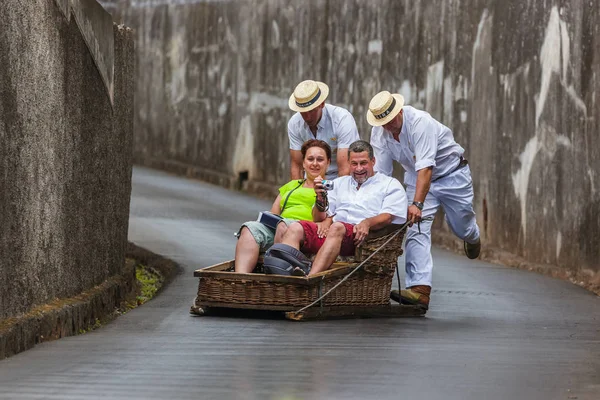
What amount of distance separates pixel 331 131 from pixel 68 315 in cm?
298

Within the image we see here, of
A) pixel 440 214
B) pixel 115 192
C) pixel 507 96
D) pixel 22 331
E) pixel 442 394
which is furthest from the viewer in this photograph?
pixel 440 214

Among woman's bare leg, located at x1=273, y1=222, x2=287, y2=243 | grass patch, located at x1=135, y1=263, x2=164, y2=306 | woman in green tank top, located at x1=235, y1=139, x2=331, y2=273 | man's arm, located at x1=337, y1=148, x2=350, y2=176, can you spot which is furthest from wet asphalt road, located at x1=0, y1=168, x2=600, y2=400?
man's arm, located at x1=337, y1=148, x2=350, y2=176

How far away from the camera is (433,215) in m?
11.1

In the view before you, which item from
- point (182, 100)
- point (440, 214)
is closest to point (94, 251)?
point (440, 214)

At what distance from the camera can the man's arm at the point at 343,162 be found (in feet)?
36.5

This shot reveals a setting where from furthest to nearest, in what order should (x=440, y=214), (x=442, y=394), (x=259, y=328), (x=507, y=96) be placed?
(x=440, y=214)
(x=507, y=96)
(x=259, y=328)
(x=442, y=394)

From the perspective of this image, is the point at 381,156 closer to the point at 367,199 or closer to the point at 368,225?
the point at 367,199

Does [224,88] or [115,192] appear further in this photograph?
[224,88]

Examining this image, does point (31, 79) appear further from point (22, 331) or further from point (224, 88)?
point (224, 88)

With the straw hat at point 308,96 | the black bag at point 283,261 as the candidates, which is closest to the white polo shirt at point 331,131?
the straw hat at point 308,96

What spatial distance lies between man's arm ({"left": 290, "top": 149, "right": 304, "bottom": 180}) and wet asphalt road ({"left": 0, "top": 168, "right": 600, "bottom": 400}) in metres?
1.30

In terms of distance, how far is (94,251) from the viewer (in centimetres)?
1081

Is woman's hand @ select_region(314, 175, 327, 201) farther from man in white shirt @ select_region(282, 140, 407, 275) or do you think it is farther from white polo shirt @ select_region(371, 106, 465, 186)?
white polo shirt @ select_region(371, 106, 465, 186)

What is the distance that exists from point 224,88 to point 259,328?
15.7m
